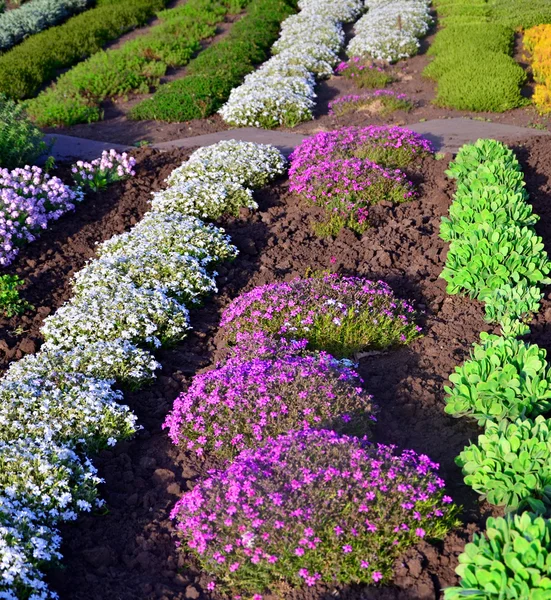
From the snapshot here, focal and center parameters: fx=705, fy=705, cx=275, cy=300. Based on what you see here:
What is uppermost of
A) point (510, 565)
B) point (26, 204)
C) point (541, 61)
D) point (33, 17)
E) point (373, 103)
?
point (33, 17)

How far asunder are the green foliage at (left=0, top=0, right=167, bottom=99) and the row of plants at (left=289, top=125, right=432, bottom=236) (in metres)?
7.60

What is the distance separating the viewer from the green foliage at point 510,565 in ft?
10.7

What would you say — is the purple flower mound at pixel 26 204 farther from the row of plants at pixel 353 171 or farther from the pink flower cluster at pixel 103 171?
the row of plants at pixel 353 171

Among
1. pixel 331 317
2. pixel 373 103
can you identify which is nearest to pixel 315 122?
pixel 373 103

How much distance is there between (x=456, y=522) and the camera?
420 cm

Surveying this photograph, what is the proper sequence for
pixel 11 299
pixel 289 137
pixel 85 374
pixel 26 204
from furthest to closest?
pixel 289 137, pixel 26 204, pixel 11 299, pixel 85 374

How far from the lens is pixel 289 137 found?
12.2 meters

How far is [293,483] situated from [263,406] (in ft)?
3.26

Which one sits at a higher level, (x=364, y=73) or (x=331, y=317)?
(x=331, y=317)

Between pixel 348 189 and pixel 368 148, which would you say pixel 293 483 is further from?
pixel 368 148

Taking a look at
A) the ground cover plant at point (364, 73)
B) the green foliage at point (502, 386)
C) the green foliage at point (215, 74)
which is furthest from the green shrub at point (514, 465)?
the ground cover plant at point (364, 73)

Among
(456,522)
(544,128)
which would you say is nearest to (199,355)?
(456,522)

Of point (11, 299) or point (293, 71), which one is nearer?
point (11, 299)

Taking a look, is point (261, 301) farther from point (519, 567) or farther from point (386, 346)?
point (519, 567)
